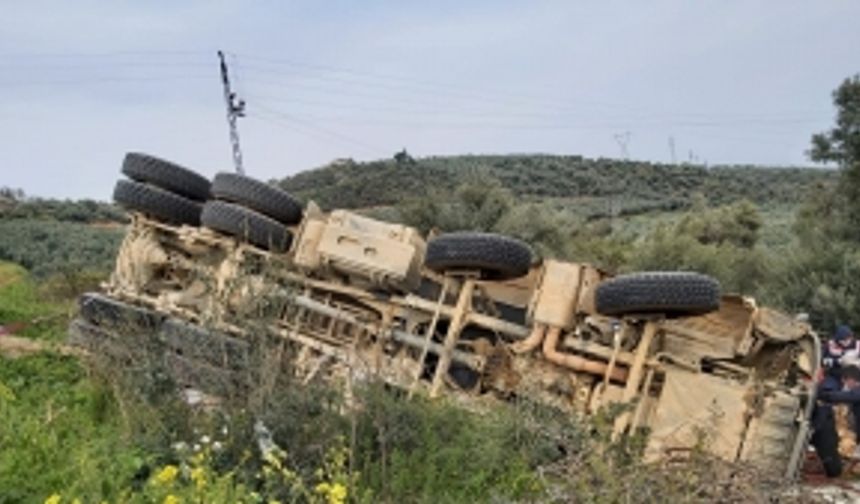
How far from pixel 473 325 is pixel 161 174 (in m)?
3.40

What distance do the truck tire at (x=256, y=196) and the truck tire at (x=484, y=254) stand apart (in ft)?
5.32

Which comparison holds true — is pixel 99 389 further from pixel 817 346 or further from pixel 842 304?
pixel 842 304

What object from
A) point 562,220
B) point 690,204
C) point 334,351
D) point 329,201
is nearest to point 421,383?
point 334,351

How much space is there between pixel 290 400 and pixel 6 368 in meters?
4.72

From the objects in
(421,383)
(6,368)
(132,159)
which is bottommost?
(6,368)

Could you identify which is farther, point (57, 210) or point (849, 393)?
point (57, 210)

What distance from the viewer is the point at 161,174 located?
967 centimetres

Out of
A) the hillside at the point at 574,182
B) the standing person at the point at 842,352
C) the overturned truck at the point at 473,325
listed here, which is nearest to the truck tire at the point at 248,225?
the overturned truck at the point at 473,325

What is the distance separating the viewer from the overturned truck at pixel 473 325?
275 inches

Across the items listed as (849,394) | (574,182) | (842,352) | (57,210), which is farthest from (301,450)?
(574,182)

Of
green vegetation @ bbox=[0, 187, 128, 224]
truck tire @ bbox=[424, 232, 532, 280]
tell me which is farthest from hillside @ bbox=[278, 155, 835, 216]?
truck tire @ bbox=[424, 232, 532, 280]

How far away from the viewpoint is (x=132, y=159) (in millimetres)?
9703

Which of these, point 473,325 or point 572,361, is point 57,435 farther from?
point 572,361

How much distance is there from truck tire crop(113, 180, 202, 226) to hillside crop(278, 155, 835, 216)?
4041cm
